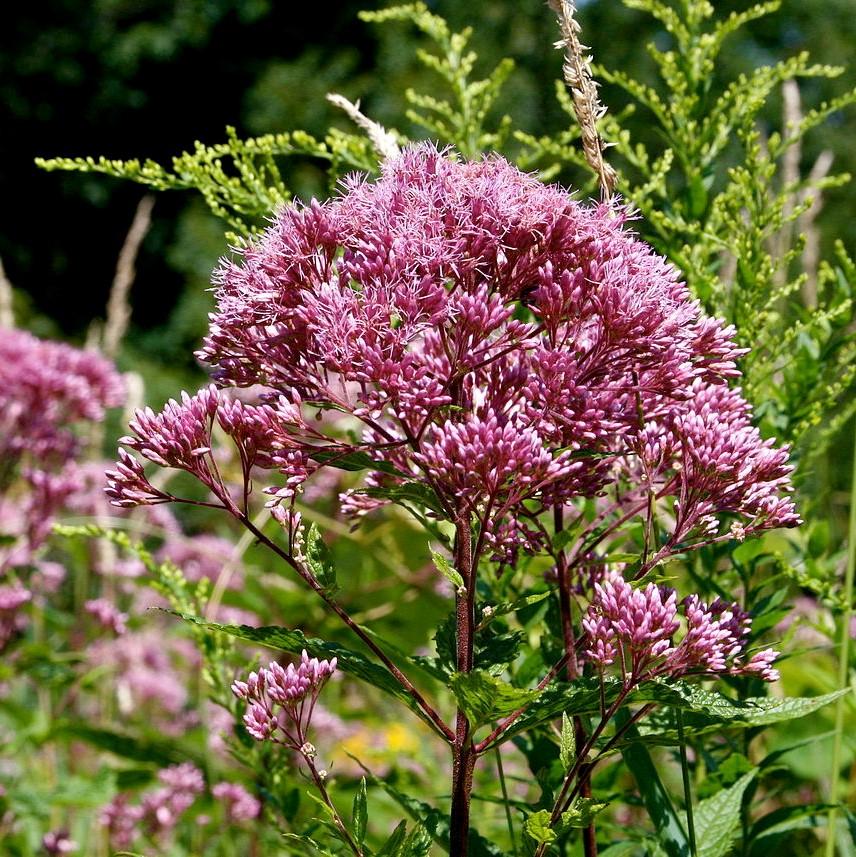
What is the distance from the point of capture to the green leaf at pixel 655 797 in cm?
103

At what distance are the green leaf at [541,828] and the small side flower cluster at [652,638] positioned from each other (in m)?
0.12

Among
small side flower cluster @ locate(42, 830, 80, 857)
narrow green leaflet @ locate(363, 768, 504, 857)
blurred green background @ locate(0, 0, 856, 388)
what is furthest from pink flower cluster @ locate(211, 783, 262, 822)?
blurred green background @ locate(0, 0, 856, 388)

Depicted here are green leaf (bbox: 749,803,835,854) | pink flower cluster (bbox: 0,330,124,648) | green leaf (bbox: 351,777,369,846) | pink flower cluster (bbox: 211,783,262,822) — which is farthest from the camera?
pink flower cluster (bbox: 0,330,124,648)

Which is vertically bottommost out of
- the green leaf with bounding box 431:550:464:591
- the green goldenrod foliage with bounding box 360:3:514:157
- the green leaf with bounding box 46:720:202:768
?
the green leaf with bounding box 431:550:464:591

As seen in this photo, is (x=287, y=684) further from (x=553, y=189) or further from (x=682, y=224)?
(x=682, y=224)

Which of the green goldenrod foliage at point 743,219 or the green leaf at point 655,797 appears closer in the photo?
the green leaf at point 655,797

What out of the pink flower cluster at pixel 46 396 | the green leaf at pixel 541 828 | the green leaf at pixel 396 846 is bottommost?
the green leaf at pixel 541 828

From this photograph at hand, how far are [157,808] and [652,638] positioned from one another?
142 centimetres

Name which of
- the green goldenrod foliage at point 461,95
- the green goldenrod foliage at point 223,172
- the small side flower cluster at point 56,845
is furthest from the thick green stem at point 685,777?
the small side flower cluster at point 56,845

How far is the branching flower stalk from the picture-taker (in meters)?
0.87

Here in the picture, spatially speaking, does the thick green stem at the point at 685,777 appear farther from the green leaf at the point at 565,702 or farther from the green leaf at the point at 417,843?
the green leaf at the point at 417,843

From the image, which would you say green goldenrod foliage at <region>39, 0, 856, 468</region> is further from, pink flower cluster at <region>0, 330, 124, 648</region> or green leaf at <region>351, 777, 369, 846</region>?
pink flower cluster at <region>0, 330, 124, 648</region>

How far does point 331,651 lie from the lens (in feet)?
2.93

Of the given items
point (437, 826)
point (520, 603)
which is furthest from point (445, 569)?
point (437, 826)
